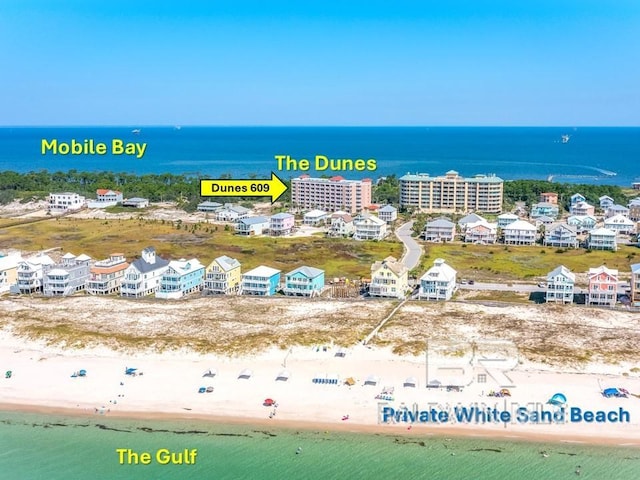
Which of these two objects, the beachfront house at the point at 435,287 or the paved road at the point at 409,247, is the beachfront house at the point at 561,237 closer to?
the paved road at the point at 409,247

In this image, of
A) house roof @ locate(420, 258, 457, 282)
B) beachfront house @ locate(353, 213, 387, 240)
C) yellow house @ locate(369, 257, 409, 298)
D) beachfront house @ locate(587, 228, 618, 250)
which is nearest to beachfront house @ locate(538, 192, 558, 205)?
beachfront house @ locate(587, 228, 618, 250)

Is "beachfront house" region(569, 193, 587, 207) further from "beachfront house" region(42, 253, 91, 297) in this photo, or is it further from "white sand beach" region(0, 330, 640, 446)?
"beachfront house" region(42, 253, 91, 297)

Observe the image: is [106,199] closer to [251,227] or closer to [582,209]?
[251,227]

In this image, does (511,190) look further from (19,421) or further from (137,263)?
(19,421)

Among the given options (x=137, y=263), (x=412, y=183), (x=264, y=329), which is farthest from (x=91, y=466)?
(x=412, y=183)

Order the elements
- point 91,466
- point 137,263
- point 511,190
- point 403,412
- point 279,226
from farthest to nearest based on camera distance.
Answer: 1. point 511,190
2. point 279,226
3. point 137,263
4. point 403,412
5. point 91,466

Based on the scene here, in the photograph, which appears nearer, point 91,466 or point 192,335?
point 91,466
